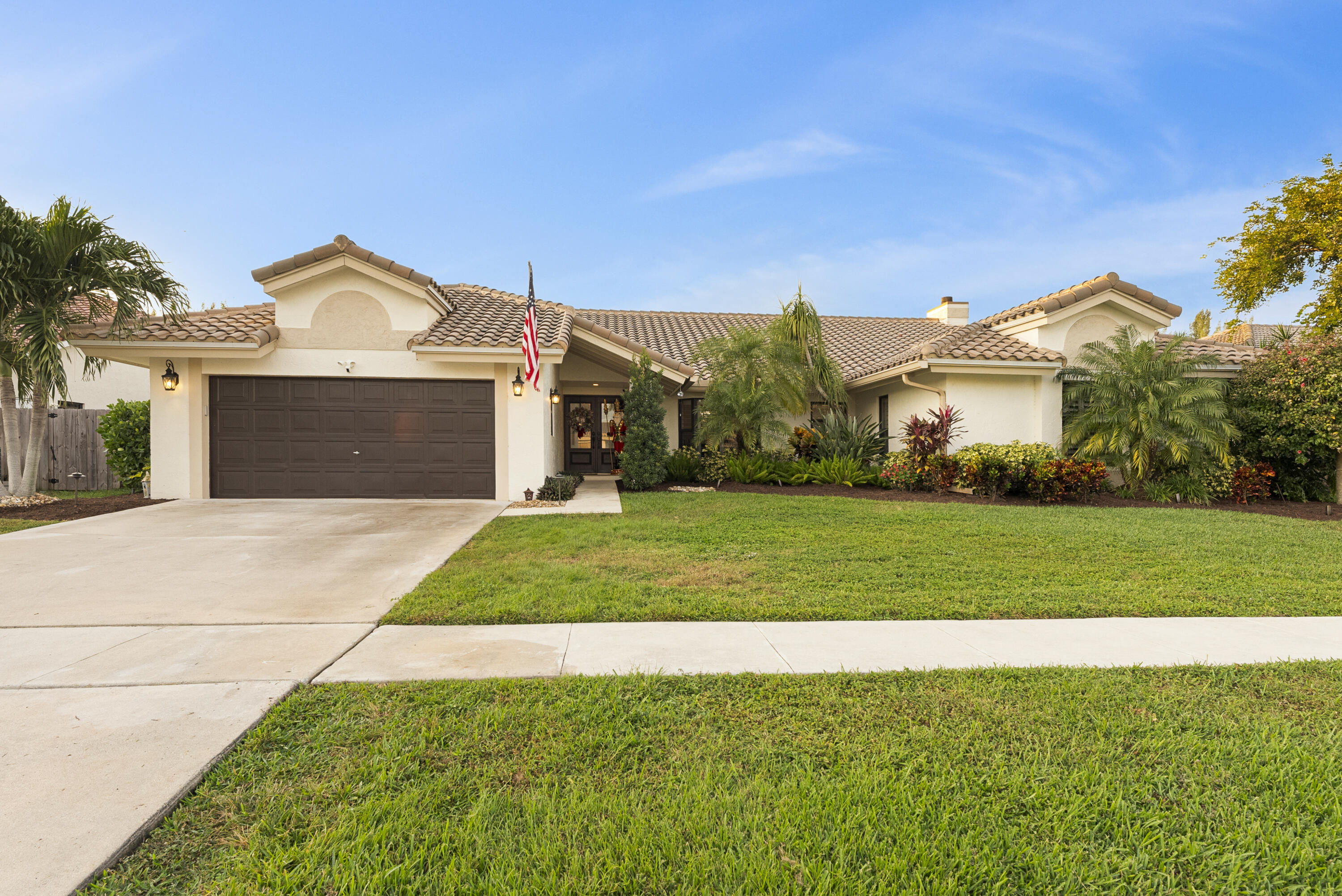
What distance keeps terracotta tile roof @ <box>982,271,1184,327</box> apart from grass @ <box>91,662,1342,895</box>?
12961 mm

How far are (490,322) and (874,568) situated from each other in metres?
10.1

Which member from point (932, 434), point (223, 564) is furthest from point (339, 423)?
point (932, 434)

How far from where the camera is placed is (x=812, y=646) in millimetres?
4207

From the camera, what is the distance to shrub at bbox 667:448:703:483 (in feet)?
48.4

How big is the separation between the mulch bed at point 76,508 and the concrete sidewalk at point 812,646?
917 centimetres

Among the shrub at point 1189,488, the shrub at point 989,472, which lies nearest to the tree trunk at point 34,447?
the shrub at point 989,472

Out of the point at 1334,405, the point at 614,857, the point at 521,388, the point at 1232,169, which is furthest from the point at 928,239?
the point at 614,857

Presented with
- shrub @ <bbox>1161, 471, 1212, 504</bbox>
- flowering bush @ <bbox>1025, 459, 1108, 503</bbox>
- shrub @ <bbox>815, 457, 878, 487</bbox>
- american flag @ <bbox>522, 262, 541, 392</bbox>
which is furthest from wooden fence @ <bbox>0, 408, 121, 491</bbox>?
shrub @ <bbox>1161, 471, 1212, 504</bbox>

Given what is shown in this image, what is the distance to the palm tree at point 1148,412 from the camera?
40.7 ft

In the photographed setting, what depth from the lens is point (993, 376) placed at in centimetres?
1452

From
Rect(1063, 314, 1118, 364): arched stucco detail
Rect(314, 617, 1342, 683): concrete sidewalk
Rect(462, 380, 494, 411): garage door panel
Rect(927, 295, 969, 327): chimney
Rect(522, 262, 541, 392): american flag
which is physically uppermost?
Rect(927, 295, 969, 327): chimney

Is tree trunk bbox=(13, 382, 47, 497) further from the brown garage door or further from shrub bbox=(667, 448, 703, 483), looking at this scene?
shrub bbox=(667, 448, 703, 483)

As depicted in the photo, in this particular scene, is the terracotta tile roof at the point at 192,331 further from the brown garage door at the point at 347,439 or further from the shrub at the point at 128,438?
the shrub at the point at 128,438

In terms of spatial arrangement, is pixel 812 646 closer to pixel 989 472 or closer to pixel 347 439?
pixel 989 472
